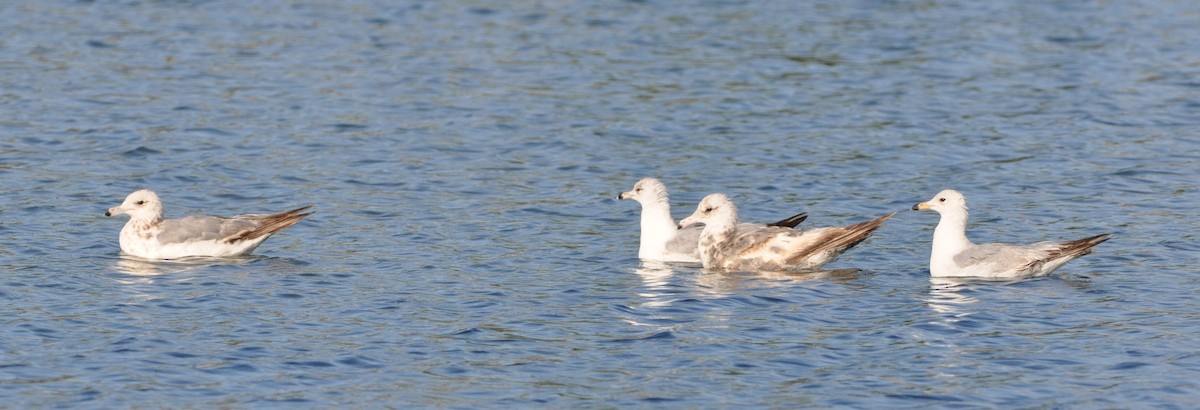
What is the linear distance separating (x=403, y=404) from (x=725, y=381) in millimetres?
2541

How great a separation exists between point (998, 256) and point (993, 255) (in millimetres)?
73

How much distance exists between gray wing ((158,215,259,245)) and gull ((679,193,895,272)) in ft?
16.0

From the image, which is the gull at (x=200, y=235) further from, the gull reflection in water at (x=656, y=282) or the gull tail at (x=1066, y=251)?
the gull tail at (x=1066, y=251)

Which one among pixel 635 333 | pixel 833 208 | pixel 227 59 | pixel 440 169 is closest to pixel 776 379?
pixel 635 333

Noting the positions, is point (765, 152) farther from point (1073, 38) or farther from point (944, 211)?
point (1073, 38)

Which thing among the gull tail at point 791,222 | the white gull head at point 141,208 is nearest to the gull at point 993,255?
the gull tail at point 791,222

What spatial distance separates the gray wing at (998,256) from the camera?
17.5 m

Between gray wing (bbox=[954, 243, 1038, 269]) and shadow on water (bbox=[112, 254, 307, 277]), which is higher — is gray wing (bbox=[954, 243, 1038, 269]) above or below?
above

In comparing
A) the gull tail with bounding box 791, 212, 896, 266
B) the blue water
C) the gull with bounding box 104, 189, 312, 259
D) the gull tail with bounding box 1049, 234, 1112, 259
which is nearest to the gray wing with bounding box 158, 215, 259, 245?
the gull with bounding box 104, 189, 312, 259

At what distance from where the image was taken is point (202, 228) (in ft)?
61.5

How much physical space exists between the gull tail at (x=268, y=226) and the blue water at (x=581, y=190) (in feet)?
1.48

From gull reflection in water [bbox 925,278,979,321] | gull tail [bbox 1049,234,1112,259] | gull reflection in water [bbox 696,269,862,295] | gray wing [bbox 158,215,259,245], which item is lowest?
gull reflection in water [bbox 696,269,862,295]

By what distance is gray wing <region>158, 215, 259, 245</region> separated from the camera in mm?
18688

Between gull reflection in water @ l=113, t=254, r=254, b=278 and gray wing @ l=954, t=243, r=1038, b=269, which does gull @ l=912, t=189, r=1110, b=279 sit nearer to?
gray wing @ l=954, t=243, r=1038, b=269
